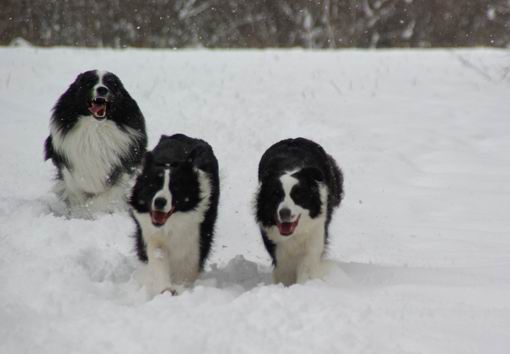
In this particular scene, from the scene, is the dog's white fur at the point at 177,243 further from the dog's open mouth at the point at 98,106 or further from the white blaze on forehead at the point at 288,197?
the dog's open mouth at the point at 98,106

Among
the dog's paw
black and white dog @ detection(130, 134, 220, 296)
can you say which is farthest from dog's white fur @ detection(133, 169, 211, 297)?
the dog's paw

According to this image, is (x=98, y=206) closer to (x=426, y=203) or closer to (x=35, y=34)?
(x=426, y=203)

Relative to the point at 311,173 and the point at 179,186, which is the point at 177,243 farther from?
the point at 311,173

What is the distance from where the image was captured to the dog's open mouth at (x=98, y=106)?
8.34 meters

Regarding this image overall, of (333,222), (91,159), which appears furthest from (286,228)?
(91,159)

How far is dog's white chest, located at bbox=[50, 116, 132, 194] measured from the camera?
28.1 feet

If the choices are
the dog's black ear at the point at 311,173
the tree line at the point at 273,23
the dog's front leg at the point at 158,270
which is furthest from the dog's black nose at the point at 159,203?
the tree line at the point at 273,23

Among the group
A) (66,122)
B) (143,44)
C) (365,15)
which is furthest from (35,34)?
(66,122)

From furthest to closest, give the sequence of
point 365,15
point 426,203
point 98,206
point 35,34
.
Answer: point 365,15 → point 35,34 → point 426,203 → point 98,206

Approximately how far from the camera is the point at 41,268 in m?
5.57

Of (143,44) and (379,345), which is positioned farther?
(143,44)

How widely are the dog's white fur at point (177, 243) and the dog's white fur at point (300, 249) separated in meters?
0.57

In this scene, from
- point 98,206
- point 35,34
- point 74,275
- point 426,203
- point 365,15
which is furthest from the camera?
point 365,15

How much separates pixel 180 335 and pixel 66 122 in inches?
189
